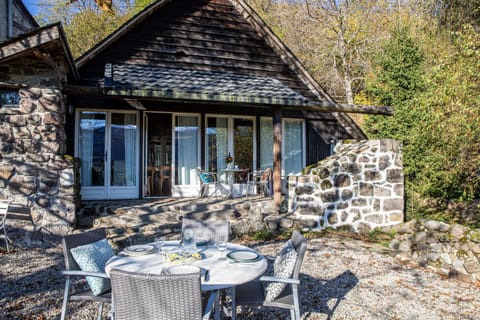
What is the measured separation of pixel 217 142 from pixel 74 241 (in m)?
6.15


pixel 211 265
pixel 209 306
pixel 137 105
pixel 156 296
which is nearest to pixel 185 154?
pixel 137 105

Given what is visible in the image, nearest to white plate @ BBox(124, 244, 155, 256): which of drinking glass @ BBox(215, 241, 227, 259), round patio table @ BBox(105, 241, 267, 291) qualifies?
round patio table @ BBox(105, 241, 267, 291)

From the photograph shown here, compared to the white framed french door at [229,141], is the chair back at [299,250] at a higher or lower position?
lower

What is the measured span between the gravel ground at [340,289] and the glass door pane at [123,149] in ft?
8.75

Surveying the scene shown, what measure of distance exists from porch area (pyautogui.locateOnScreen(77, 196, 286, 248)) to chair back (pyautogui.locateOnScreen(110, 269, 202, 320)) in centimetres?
391

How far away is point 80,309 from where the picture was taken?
3.39 metres

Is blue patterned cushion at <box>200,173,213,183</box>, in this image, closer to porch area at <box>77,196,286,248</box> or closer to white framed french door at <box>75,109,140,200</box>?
porch area at <box>77,196,286,248</box>

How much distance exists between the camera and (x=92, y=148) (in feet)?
25.9

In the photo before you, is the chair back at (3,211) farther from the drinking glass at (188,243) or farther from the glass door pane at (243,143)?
the glass door pane at (243,143)

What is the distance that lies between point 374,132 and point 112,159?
8482 millimetres

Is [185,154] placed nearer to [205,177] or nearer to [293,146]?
[205,177]

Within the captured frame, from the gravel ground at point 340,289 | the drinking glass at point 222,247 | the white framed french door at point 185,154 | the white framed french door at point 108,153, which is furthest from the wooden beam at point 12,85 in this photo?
the drinking glass at point 222,247

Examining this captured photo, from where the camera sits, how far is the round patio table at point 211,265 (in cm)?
226

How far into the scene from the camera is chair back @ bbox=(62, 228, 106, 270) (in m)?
2.69
